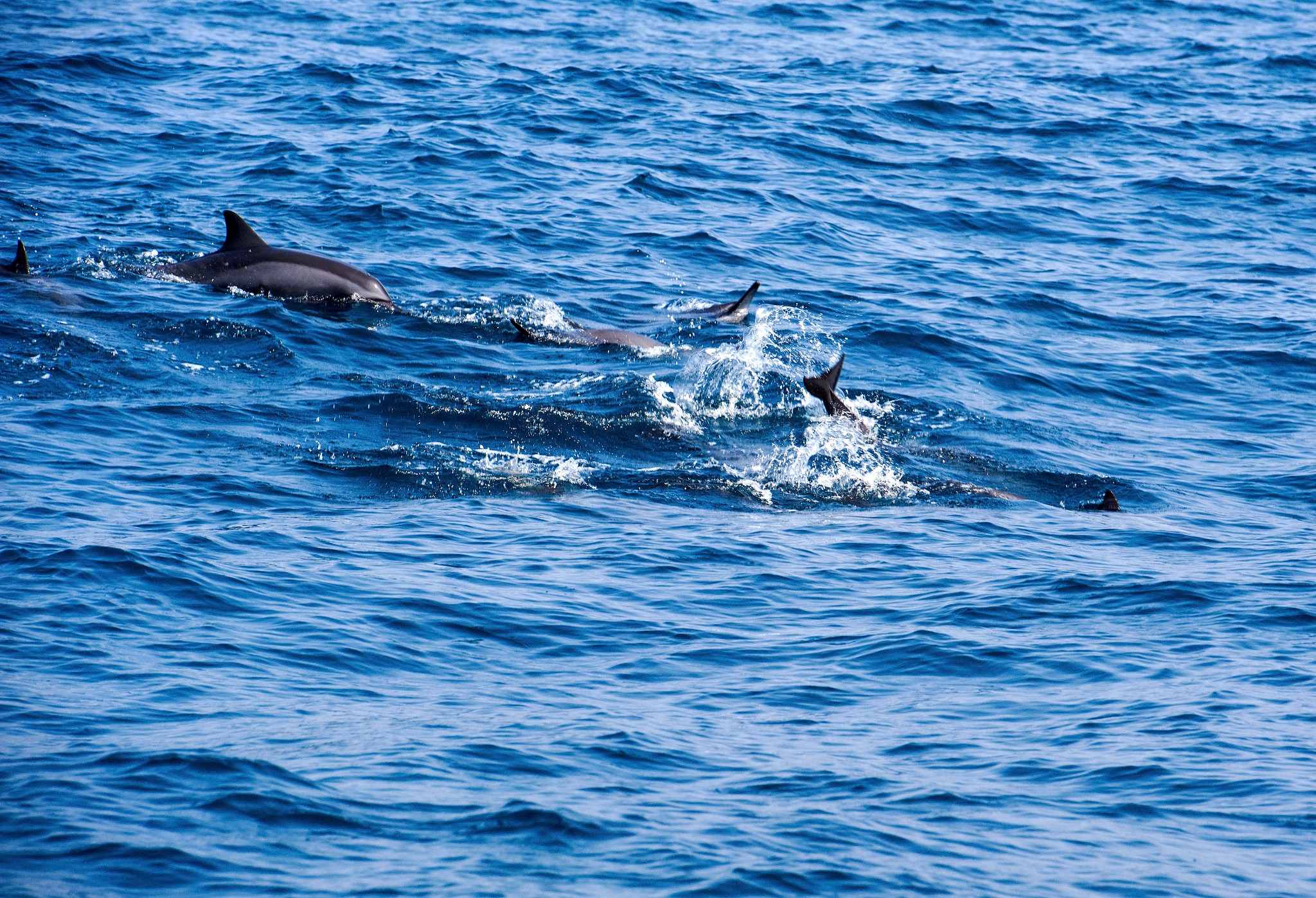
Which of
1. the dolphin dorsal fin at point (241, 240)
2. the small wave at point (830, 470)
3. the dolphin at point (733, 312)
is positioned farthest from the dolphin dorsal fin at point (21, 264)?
the small wave at point (830, 470)

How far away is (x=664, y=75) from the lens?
33.9 m

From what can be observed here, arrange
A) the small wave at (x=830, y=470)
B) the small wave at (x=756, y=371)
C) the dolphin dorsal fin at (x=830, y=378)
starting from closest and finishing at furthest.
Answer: the small wave at (x=830, y=470), the dolphin dorsal fin at (x=830, y=378), the small wave at (x=756, y=371)

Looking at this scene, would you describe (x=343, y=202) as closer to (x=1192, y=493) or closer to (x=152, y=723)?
(x=1192, y=493)

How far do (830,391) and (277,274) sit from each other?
7.33m

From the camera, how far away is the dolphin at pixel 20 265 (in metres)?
18.0

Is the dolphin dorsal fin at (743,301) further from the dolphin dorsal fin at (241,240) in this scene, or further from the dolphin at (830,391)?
the dolphin dorsal fin at (241,240)

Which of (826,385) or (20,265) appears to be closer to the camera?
(826,385)

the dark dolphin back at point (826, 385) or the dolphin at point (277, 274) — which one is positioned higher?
the dolphin at point (277, 274)

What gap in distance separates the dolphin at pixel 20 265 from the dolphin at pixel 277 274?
160cm

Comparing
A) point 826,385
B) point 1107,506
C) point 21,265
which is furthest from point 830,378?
point 21,265

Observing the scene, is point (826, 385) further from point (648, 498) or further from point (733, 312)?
point (733, 312)

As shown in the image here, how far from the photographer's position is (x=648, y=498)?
14.5m

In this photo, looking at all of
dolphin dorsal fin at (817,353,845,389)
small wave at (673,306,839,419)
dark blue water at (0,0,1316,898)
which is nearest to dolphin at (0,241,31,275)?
dark blue water at (0,0,1316,898)

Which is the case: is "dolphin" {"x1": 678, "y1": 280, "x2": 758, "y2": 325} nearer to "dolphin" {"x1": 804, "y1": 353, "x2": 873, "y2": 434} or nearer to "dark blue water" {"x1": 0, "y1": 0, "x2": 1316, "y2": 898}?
"dark blue water" {"x1": 0, "y1": 0, "x2": 1316, "y2": 898}
